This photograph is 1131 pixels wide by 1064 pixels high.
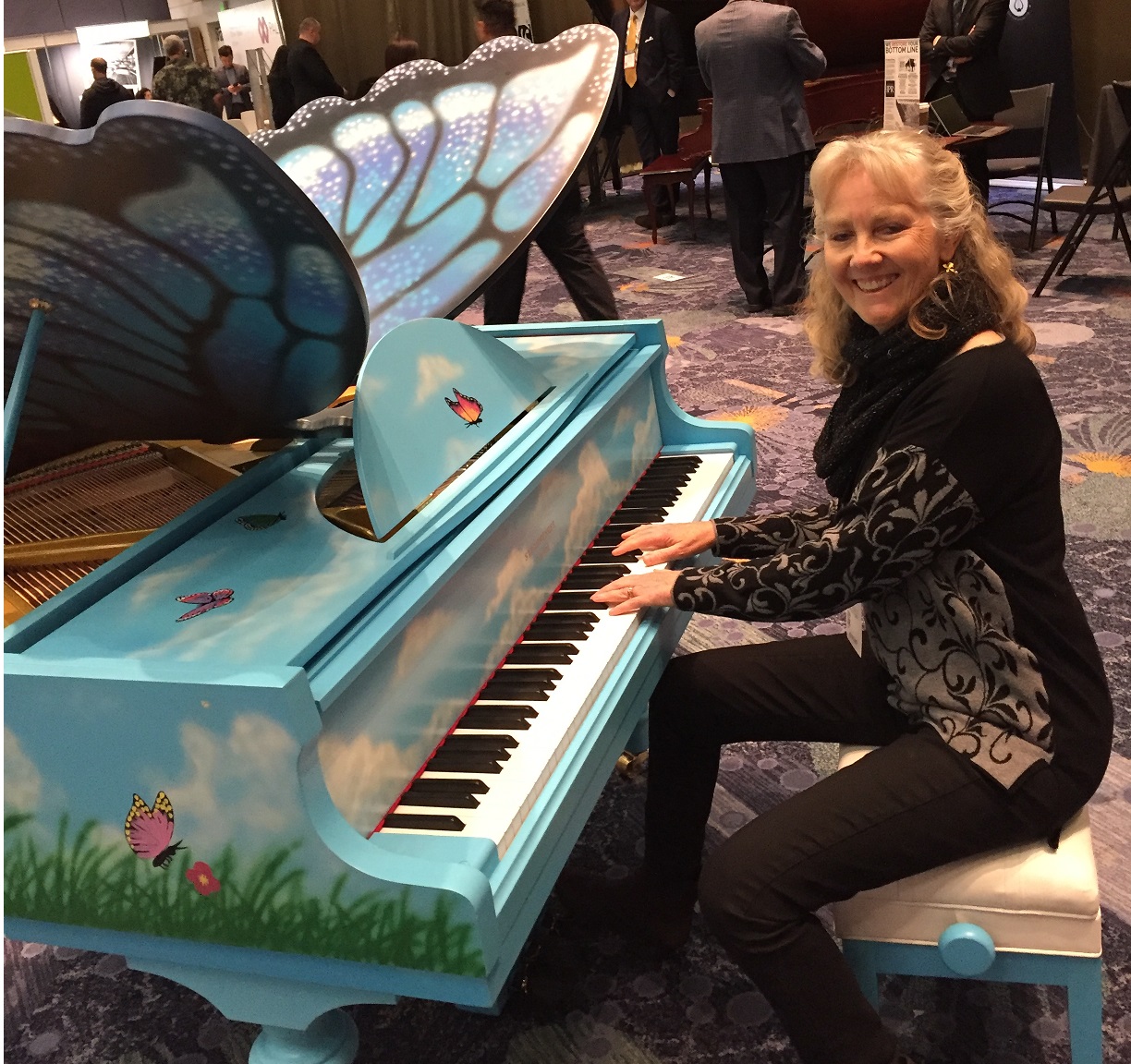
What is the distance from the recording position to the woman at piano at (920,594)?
4.69 feet

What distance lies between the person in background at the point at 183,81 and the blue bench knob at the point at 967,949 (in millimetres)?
7421

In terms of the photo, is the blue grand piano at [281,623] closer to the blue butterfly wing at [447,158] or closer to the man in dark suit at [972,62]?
the blue butterfly wing at [447,158]

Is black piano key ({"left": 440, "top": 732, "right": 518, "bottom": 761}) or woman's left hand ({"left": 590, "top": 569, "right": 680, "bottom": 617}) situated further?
woman's left hand ({"left": 590, "top": 569, "right": 680, "bottom": 617})

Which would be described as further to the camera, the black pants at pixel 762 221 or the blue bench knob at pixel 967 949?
the black pants at pixel 762 221

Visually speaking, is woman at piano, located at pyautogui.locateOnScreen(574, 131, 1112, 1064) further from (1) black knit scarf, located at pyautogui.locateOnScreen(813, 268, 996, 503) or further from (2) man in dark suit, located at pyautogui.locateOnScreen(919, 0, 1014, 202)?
(2) man in dark suit, located at pyautogui.locateOnScreen(919, 0, 1014, 202)

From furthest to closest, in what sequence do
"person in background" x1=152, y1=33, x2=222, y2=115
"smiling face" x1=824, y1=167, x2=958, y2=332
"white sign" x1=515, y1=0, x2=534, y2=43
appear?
"white sign" x1=515, y1=0, x2=534, y2=43, "person in background" x1=152, y1=33, x2=222, y2=115, "smiling face" x1=824, y1=167, x2=958, y2=332

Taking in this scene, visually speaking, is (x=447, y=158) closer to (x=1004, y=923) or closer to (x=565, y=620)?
(x=565, y=620)

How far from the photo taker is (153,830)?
1255mm

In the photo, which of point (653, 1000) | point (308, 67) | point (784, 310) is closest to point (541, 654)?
point (653, 1000)

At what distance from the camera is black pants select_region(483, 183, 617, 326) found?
15.4 ft


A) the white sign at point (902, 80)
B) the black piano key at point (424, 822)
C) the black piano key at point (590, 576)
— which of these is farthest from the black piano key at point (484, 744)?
the white sign at point (902, 80)

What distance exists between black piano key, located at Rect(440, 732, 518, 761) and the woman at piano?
1.07 feet

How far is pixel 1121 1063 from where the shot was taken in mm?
1662

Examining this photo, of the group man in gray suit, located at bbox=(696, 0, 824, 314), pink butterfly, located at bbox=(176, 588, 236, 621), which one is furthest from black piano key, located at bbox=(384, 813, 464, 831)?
man in gray suit, located at bbox=(696, 0, 824, 314)
